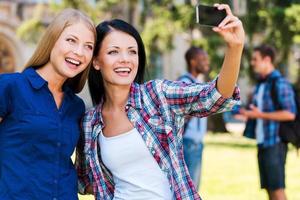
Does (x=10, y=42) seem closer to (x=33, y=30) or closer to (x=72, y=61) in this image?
(x=33, y=30)

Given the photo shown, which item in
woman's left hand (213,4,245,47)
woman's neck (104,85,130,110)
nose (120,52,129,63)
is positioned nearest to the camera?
woman's left hand (213,4,245,47)

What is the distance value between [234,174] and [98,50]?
8.16m

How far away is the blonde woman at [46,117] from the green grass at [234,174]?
3.22 meters

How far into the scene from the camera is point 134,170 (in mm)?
3051

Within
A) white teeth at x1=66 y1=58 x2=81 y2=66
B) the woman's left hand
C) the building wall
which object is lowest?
the building wall

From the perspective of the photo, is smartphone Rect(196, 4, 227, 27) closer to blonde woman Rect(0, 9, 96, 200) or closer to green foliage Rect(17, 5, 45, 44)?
blonde woman Rect(0, 9, 96, 200)

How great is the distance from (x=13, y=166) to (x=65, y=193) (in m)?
0.27

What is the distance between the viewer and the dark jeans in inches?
251

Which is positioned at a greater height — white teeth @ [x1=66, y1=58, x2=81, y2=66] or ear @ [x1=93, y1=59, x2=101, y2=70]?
white teeth @ [x1=66, y1=58, x2=81, y2=66]

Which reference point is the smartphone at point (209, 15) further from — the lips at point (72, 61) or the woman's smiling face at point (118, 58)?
the lips at point (72, 61)

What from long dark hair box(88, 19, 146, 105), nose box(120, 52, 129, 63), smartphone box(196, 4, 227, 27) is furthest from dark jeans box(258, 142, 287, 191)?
smartphone box(196, 4, 227, 27)

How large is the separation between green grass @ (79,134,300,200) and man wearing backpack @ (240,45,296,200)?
178 centimetres

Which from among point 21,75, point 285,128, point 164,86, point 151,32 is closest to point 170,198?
point 164,86

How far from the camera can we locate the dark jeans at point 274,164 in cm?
637
